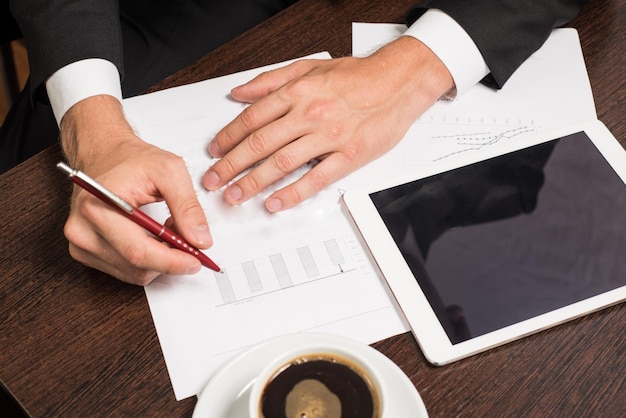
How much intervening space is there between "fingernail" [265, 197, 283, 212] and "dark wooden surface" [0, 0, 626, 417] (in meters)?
0.17

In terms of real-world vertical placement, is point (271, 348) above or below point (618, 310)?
above

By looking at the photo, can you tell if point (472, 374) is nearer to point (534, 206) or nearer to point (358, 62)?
point (534, 206)

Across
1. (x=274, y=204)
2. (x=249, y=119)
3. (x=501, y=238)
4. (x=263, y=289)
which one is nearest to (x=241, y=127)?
(x=249, y=119)

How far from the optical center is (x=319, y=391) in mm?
562

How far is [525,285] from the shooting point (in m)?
0.73

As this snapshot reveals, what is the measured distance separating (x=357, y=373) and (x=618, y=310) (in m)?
0.32

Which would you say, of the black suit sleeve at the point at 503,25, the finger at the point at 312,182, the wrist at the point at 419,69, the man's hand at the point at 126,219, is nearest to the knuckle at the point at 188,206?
the man's hand at the point at 126,219

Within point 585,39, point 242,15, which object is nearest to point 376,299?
point 585,39

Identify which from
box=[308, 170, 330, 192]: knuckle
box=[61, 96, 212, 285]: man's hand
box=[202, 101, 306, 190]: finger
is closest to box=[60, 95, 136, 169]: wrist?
box=[61, 96, 212, 285]: man's hand

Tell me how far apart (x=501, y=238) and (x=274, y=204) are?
248 millimetres

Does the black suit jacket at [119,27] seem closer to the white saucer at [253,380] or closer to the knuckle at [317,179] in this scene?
the knuckle at [317,179]

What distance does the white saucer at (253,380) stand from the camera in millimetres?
601

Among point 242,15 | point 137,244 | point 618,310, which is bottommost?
point 618,310

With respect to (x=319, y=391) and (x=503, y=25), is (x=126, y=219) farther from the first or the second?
(x=503, y=25)
